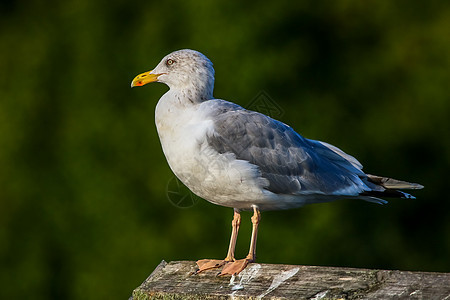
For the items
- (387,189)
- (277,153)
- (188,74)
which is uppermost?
(188,74)

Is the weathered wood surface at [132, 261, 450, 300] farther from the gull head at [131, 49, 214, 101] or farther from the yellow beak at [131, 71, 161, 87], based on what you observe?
the yellow beak at [131, 71, 161, 87]

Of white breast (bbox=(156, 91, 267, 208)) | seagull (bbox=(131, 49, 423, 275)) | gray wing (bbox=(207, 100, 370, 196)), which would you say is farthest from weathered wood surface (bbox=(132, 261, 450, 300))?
gray wing (bbox=(207, 100, 370, 196))

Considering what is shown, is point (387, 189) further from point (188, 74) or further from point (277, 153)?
point (188, 74)

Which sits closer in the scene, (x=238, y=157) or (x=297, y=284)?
(x=297, y=284)

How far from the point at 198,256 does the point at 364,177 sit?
126 inches

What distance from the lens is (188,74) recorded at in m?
4.38

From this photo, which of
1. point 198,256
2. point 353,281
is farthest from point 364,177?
point 198,256

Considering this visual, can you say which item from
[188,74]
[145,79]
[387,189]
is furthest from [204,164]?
[387,189]

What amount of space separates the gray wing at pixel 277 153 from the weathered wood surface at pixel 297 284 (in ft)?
2.95

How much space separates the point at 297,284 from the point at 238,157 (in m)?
1.20

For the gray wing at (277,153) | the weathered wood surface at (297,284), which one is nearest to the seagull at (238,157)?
the gray wing at (277,153)

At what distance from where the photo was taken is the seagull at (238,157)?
4027 mm

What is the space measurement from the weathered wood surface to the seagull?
56 centimetres

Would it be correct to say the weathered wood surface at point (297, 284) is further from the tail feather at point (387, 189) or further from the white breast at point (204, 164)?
the tail feather at point (387, 189)
